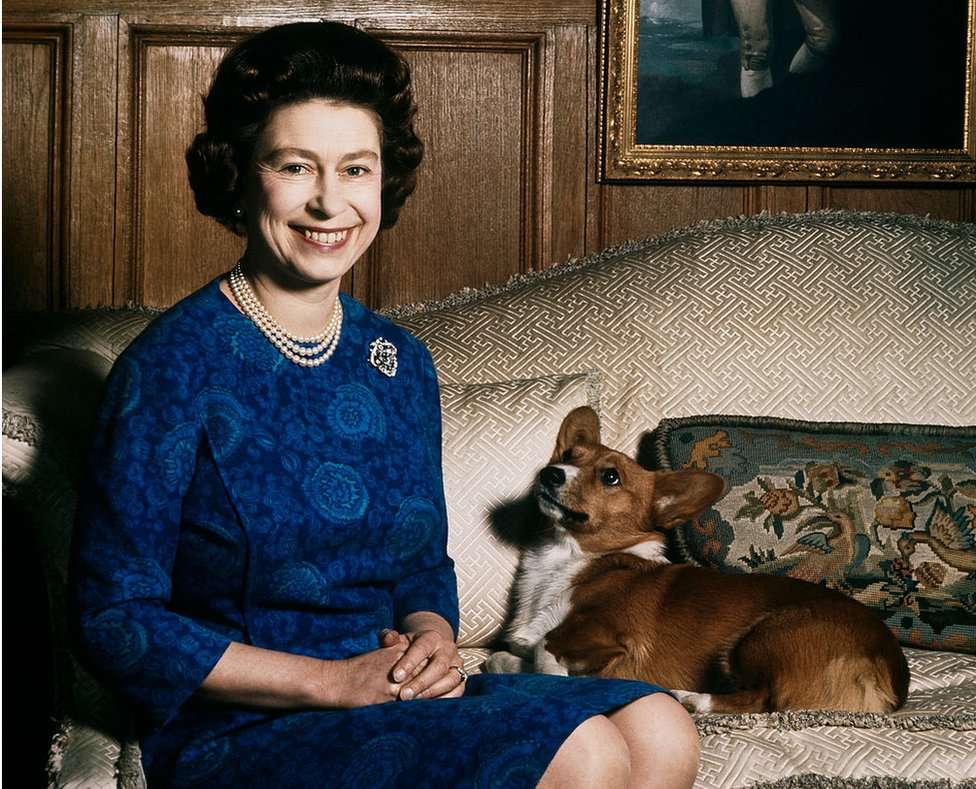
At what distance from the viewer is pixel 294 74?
5.41 feet

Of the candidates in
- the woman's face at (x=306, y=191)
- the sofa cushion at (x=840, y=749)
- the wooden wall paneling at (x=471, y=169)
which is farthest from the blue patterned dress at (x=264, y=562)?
the wooden wall paneling at (x=471, y=169)

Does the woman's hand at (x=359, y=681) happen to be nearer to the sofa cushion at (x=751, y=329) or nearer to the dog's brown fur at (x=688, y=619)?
the dog's brown fur at (x=688, y=619)

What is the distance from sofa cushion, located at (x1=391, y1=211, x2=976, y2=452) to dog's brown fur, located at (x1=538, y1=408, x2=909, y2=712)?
0.32 meters

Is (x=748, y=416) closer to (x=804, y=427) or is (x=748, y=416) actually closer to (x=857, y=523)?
(x=804, y=427)

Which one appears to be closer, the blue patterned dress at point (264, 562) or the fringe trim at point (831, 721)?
the blue patterned dress at point (264, 562)

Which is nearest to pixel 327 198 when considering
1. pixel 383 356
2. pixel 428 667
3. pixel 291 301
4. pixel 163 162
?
pixel 291 301

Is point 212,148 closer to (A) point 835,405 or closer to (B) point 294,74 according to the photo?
(B) point 294,74

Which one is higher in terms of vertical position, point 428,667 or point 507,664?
point 428,667

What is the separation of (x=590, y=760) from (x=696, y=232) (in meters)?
1.93

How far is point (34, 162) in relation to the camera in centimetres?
314

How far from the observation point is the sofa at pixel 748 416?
1.80m

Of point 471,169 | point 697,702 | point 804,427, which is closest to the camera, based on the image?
point 697,702

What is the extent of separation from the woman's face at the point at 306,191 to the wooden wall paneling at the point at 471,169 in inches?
60.9

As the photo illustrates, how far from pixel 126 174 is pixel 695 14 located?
1.61 meters
